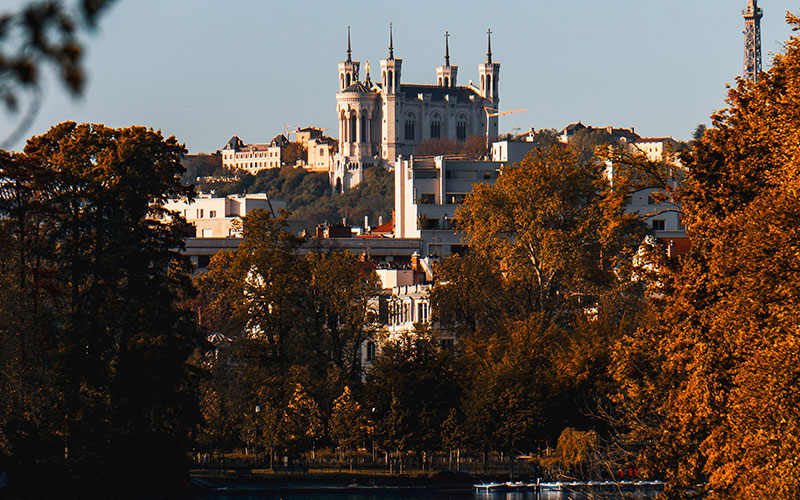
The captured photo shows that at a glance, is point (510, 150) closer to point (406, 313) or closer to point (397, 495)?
point (406, 313)

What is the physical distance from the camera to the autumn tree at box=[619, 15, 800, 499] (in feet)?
77.2

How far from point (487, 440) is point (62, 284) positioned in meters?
21.1

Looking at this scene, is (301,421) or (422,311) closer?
(301,421)

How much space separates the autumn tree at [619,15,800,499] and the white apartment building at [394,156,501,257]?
295ft

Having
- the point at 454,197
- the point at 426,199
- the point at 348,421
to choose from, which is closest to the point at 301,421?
the point at 348,421

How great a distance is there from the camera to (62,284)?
49688 mm

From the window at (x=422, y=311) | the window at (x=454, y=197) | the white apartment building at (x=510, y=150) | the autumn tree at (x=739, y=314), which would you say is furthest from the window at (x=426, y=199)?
the autumn tree at (x=739, y=314)

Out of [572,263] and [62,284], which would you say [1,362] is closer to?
[62,284]

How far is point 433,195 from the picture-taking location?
139000 mm

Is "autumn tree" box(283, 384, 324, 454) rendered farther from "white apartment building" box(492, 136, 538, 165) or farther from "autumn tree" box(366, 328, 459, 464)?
"white apartment building" box(492, 136, 538, 165)

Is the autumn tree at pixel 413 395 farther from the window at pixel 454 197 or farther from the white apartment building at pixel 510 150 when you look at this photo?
the white apartment building at pixel 510 150

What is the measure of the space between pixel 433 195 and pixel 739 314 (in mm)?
113118

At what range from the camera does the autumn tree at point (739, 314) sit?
23.5 m

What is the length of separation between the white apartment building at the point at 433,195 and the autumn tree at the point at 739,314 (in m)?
89.9
